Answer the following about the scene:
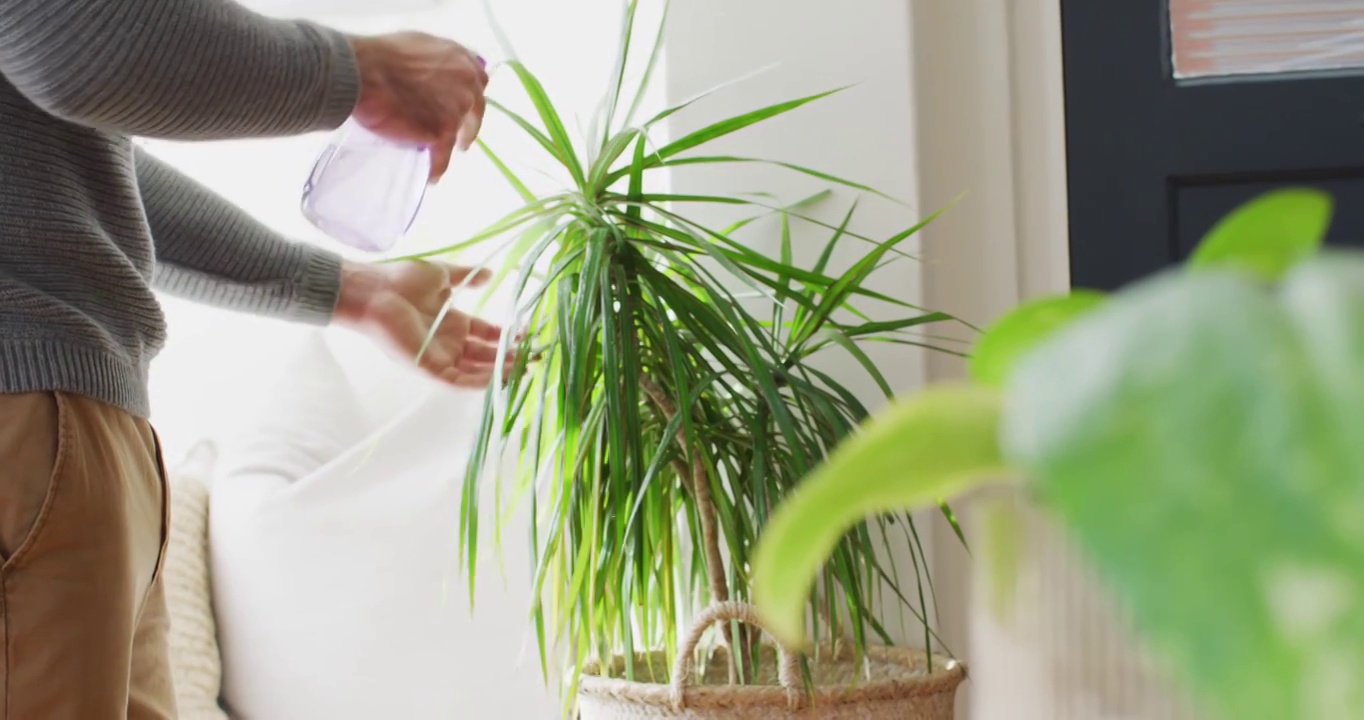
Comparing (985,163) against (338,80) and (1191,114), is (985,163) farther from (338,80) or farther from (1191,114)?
(338,80)

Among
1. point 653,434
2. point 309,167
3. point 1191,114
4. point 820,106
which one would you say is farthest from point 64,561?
point 1191,114

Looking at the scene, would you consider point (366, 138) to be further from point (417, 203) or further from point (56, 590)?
point (56, 590)

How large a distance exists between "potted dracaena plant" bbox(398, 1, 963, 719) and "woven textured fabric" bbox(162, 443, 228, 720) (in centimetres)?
57

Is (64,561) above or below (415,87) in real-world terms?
below

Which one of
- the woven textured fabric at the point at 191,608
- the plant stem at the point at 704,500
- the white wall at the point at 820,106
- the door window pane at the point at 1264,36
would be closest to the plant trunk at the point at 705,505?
the plant stem at the point at 704,500

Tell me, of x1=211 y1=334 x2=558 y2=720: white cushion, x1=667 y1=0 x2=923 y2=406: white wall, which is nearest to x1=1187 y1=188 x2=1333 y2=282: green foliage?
x1=667 y1=0 x2=923 y2=406: white wall

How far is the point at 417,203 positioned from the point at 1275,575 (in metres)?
1.16

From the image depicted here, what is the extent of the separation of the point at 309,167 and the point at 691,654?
133cm

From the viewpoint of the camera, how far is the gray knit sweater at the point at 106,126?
903mm

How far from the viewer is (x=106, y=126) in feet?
3.07

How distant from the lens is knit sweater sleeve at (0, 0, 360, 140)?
35.3 inches

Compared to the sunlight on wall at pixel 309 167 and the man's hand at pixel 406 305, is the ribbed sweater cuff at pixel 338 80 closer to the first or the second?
the man's hand at pixel 406 305

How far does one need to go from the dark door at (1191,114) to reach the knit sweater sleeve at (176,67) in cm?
145

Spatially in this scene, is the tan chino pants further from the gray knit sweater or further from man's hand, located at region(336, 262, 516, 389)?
man's hand, located at region(336, 262, 516, 389)
